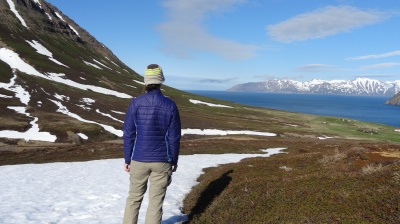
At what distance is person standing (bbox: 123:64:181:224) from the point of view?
28.7 ft

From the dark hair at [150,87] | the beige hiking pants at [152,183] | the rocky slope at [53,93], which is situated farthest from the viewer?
the rocky slope at [53,93]

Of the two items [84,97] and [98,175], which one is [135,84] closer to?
[84,97]

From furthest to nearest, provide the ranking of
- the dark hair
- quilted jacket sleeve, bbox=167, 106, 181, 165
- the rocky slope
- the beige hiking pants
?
the rocky slope
the dark hair
the beige hiking pants
quilted jacket sleeve, bbox=167, 106, 181, 165

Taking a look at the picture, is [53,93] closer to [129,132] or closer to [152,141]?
[129,132]

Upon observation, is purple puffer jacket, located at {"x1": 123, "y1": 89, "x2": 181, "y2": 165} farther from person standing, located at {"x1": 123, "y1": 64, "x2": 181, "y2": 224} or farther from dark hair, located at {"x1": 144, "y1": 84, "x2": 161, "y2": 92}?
dark hair, located at {"x1": 144, "y1": 84, "x2": 161, "y2": 92}

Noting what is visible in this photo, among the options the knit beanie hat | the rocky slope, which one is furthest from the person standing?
the rocky slope

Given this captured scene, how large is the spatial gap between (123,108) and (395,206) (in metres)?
106

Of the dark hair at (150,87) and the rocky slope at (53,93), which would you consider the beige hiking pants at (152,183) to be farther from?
the rocky slope at (53,93)

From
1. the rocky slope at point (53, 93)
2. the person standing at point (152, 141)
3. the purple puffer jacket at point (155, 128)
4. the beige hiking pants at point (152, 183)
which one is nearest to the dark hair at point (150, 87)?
the person standing at point (152, 141)

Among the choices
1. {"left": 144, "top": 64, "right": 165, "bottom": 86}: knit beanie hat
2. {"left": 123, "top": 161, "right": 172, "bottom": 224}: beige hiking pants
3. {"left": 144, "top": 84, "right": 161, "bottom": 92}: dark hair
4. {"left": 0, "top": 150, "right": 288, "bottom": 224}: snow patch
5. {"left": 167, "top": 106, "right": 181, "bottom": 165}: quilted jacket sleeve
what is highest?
{"left": 144, "top": 64, "right": 165, "bottom": 86}: knit beanie hat

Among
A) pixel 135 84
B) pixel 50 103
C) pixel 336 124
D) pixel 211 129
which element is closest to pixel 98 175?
pixel 211 129

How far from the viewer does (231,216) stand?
10.9 metres

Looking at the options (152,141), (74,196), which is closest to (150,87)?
(152,141)

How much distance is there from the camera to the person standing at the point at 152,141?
8.76 metres
